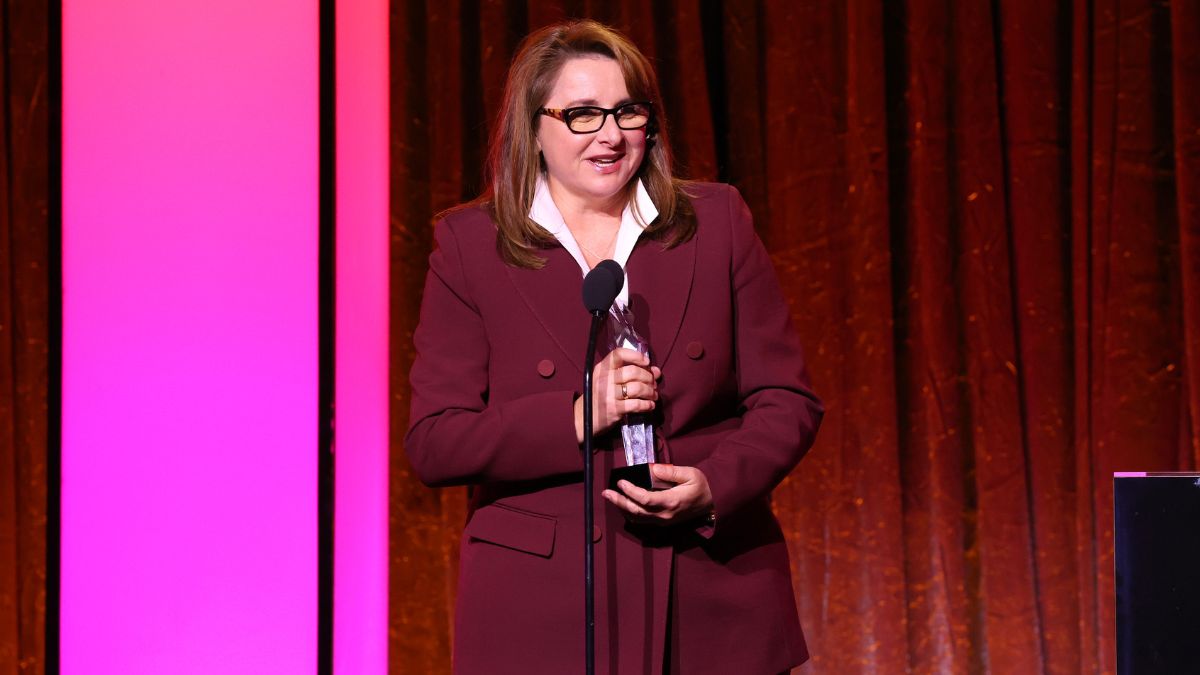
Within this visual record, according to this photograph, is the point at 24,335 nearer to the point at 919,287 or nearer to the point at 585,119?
the point at 585,119

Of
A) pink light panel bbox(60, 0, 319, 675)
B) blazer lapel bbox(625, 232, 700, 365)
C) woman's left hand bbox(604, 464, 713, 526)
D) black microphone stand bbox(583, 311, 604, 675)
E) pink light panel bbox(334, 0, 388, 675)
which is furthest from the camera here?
pink light panel bbox(334, 0, 388, 675)

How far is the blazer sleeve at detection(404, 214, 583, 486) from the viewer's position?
1.52 m

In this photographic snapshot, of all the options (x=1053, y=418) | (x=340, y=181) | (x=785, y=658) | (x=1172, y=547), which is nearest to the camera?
(x=1172, y=547)

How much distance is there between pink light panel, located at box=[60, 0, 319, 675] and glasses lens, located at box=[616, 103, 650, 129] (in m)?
1.67

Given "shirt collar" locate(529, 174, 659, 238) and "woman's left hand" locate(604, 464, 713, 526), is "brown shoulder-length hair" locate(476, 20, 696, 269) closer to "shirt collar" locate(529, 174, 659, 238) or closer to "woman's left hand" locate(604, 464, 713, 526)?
"shirt collar" locate(529, 174, 659, 238)

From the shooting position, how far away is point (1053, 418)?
300 cm

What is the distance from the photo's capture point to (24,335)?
302 cm

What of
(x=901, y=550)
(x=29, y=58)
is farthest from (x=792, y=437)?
(x=29, y=58)

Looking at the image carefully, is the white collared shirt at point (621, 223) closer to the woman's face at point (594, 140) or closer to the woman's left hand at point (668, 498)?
the woman's face at point (594, 140)

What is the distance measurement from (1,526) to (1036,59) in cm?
282

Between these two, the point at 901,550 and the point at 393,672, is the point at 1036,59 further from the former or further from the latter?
the point at 393,672

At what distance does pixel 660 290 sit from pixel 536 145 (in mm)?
307

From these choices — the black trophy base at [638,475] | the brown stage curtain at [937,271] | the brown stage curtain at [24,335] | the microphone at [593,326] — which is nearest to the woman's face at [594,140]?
the microphone at [593,326]

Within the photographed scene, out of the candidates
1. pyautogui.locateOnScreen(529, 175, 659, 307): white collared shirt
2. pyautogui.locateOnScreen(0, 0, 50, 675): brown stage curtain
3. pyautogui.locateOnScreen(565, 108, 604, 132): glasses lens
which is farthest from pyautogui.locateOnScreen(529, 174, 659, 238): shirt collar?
pyautogui.locateOnScreen(0, 0, 50, 675): brown stage curtain
